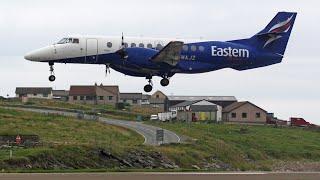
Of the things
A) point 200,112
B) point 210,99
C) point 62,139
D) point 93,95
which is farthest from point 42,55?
point 93,95

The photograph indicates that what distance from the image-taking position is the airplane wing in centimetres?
5843

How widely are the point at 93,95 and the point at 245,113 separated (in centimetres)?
4916

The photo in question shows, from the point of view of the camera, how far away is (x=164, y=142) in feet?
266

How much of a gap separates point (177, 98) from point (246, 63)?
103m

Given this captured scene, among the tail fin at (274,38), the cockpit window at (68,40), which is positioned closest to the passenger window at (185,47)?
the tail fin at (274,38)

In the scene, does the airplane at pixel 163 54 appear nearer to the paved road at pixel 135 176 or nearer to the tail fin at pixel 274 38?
the tail fin at pixel 274 38

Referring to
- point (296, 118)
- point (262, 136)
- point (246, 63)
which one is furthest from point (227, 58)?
point (296, 118)

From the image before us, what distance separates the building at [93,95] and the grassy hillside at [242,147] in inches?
2765

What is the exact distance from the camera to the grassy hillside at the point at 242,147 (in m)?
73.6

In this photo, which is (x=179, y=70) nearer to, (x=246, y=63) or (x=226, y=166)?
(x=246, y=63)

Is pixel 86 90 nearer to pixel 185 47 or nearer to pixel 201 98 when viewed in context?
pixel 201 98

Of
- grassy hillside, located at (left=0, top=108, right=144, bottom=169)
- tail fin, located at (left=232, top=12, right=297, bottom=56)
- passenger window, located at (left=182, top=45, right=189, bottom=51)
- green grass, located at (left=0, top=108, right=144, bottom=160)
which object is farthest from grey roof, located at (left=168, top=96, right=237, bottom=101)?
passenger window, located at (left=182, top=45, right=189, bottom=51)

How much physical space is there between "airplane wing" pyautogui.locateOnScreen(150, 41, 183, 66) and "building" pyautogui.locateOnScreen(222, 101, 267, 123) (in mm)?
84406

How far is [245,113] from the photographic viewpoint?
14412cm
